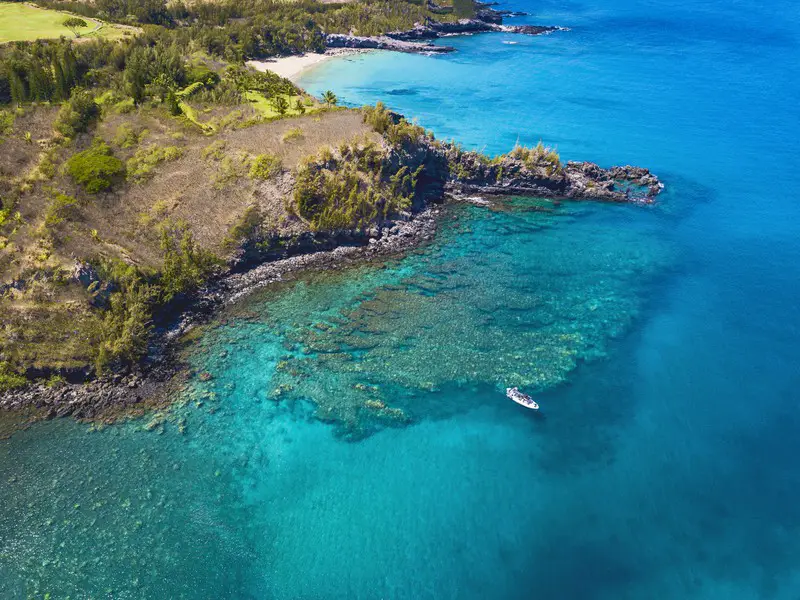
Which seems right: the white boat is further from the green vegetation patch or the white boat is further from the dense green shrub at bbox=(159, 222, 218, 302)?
the green vegetation patch

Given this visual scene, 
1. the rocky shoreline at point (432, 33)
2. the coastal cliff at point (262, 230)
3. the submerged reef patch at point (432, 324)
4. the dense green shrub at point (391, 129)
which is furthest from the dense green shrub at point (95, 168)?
the rocky shoreline at point (432, 33)

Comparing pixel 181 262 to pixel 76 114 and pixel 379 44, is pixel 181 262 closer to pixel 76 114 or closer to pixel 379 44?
pixel 76 114

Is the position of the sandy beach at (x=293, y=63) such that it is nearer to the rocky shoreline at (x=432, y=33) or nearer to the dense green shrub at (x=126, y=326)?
the rocky shoreline at (x=432, y=33)

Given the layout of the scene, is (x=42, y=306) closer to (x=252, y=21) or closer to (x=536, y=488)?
(x=536, y=488)

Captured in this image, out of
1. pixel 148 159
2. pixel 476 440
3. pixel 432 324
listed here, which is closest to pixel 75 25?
pixel 148 159

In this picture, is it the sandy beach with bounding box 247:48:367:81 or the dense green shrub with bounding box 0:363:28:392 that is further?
the sandy beach with bounding box 247:48:367:81

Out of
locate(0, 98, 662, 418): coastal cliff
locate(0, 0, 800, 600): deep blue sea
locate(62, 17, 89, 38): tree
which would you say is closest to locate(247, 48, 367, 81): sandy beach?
locate(62, 17, 89, 38): tree

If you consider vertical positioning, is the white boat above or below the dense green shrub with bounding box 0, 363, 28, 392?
below
